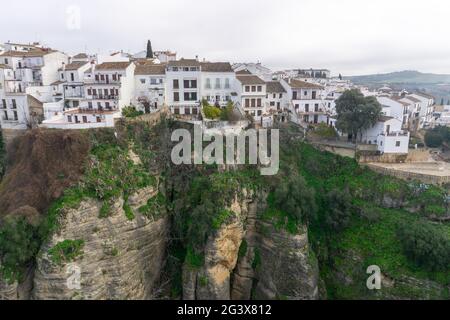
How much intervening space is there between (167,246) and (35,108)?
66.6 ft

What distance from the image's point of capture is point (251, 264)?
25.7 meters

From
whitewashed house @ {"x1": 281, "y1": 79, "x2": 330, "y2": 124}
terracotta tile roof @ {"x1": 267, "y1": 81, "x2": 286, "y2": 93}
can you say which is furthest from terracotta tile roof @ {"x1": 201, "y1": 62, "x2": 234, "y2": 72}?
whitewashed house @ {"x1": 281, "y1": 79, "x2": 330, "y2": 124}

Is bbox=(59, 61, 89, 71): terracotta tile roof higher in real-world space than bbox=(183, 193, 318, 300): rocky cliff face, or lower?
higher

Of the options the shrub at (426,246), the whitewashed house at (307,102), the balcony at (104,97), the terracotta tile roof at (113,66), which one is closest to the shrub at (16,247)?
the balcony at (104,97)

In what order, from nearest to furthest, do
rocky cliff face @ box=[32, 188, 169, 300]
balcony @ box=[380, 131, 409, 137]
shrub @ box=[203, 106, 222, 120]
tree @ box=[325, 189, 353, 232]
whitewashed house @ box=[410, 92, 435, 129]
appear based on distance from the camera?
rocky cliff face @ box=[32, 188, 169, 300]
tree @ box=[325, 189, 353, 232]
balcony @ box=[380, 131, 409, 137]
shrub @ box=[203, 106, 222, 120]
whitewashed house @ box=[410, 92, 435, 129]

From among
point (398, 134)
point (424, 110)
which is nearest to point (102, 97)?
point (398, 134)

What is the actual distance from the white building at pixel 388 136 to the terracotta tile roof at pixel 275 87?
37.9ft

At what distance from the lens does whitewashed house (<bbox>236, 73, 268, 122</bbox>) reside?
1403 inches

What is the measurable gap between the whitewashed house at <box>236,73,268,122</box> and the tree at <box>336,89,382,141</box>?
8.30 metres

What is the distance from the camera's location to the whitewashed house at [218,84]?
119ft

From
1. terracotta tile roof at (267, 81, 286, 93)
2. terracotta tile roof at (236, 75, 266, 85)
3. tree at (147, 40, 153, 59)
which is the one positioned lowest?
terracotta tile roof at (267, 81, 286, 93)

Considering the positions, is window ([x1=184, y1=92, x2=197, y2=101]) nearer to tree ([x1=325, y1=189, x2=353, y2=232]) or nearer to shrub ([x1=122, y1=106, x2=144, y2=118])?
shrub ([x1=122, y1=106, x2=144, y2=118])

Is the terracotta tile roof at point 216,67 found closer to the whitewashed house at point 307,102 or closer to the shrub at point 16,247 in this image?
the whitewashed house at point 307,102

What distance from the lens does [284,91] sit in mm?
39844
